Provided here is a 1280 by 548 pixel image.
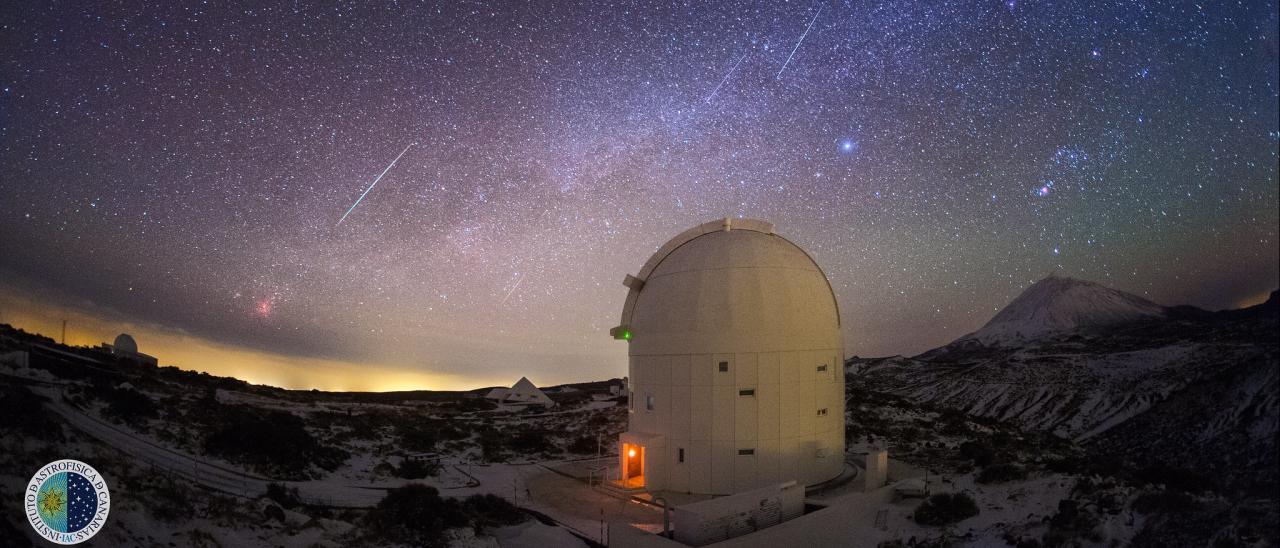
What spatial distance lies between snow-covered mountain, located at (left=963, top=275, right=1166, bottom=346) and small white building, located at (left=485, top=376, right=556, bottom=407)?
54167mm

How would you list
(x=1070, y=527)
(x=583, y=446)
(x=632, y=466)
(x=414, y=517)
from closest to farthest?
1. (x=1070, y=527)
2. (x=414, y=517)
3. (x=632, y=466)
4. (x=583, y=446)

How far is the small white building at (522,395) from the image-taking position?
57.0 metres

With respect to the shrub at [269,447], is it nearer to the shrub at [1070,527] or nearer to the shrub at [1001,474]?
the shrub at [1070,527]

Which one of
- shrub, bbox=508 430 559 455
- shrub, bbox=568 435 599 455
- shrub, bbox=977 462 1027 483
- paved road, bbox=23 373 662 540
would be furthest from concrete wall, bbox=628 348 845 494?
shrub, bbox=508 430 559 455

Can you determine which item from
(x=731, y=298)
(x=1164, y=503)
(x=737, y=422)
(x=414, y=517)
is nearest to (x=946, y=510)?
(x=1164, y=503)

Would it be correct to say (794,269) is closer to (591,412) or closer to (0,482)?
(0,482)

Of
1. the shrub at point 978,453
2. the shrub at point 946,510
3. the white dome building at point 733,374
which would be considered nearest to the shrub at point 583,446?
the white dome building at point 733,374

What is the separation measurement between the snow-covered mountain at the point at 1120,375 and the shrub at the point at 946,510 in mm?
11168

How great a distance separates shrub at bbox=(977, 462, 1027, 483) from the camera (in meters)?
15.9

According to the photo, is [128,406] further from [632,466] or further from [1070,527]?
[1070,527]

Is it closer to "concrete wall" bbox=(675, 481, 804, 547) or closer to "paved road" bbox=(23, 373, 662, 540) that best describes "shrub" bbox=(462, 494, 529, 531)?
"paved road" bbox=(23, 373, 662, 540)

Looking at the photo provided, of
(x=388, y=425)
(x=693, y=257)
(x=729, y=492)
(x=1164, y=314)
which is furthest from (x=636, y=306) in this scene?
(x=1164, y=314)

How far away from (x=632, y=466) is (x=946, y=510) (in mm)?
9289

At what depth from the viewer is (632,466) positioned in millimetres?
18359
